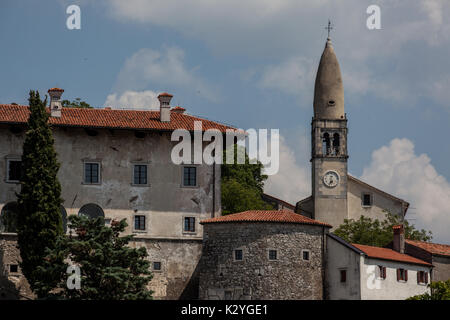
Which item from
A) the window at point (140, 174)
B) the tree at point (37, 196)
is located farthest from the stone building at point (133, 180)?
the tree at point (37, 196)

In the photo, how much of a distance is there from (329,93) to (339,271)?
26.2m

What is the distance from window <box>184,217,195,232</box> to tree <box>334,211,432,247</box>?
1231 centimetres

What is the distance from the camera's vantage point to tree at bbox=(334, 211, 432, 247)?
6297 cm

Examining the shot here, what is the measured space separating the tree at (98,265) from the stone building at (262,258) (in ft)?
13.6

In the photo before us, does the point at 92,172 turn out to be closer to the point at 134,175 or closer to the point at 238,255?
the point at 134,175

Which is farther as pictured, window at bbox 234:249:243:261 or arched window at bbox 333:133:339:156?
arched window at bbox 333:133:339:156

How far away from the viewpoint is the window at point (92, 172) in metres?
56.0

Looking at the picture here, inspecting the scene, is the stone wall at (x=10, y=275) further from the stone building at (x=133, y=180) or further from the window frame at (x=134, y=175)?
the window frame at (x=134, y=175)

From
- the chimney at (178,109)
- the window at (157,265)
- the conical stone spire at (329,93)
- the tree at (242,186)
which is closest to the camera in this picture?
the window at (157,265)

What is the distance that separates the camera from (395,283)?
2061 inches

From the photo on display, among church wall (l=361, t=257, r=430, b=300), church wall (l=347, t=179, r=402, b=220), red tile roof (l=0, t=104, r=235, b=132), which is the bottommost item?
church wall (l=361, t=257, r=430, b=300)

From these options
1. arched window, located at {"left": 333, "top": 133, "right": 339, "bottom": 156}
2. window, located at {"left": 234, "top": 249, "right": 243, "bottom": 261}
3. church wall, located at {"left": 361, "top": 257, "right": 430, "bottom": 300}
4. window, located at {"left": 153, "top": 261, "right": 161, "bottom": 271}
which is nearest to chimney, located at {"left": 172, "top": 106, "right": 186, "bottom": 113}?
window, located at {"left": 153, "top": 261, "right": 161, "bottom": 271}

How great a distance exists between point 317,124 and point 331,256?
79.6ft

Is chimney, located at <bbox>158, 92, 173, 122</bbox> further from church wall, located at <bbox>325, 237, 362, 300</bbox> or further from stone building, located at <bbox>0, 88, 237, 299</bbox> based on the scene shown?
church wall, located at <bbox>325, 237, 362, 300</bbox>
